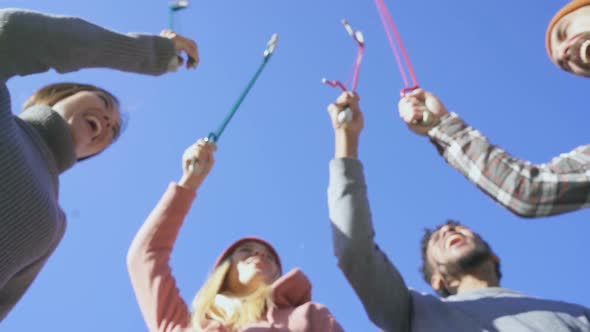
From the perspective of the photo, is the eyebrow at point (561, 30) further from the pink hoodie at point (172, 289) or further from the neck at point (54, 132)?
the neck at point (54, 132)

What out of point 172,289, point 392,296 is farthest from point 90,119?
point 392,296

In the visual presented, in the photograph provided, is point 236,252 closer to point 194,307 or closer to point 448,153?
point 194,307

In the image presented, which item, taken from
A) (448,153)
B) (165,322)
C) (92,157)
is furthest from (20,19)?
(165,322)

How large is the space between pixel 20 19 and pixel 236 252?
1.55 m

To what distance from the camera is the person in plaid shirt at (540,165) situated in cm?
150

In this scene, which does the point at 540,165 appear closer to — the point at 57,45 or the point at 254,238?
the point at 57,45

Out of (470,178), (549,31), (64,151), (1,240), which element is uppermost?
(549,31)

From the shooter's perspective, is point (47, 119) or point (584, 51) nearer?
point (584, 51)

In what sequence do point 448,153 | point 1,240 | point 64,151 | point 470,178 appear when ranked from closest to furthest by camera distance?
1. point 1,240
2. point 470,178
3. point 448,153
4. point 64,151

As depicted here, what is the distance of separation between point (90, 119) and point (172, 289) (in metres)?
0.73

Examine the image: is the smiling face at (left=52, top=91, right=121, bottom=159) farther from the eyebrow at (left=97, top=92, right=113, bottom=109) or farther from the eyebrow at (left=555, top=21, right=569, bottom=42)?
the eyebrow at (left=555, top=21, right=569, bottom=42)

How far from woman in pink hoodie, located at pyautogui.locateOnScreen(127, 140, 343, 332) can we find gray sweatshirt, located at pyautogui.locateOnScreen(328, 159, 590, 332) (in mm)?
241

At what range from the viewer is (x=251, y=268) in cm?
254

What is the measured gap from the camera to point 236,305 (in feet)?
7.63
